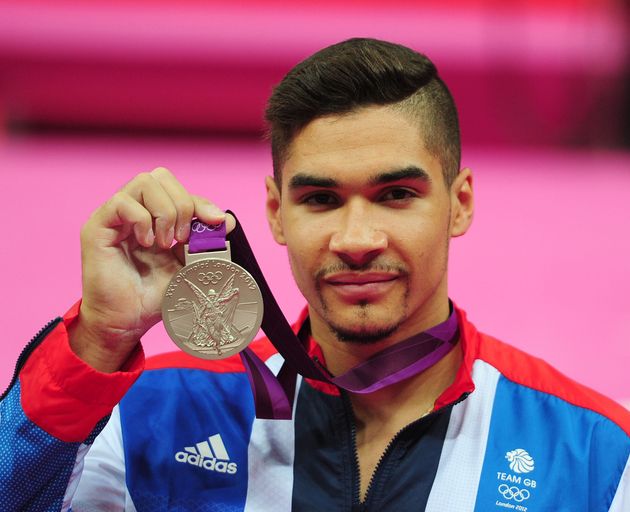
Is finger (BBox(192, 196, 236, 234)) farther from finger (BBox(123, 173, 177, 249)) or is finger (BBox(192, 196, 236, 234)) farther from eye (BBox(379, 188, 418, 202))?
eye (BBox(379, 188, 418, 202))

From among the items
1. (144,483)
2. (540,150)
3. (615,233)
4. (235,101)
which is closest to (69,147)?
(235,101)

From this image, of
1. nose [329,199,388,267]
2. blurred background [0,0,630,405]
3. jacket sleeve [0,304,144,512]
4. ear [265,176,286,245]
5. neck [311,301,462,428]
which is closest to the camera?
jacket sleeve [0,304,144,512]

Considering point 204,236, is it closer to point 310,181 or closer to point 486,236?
point 310,181

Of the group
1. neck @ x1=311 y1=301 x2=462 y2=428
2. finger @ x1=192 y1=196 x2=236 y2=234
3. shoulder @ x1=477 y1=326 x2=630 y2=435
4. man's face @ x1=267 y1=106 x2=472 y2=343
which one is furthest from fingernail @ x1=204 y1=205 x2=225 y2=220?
shoulder @ x1=477 y1=326 x2=630 y2=435

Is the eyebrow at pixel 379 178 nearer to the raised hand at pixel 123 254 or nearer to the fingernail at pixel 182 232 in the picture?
the raised hand at pixel 123 254

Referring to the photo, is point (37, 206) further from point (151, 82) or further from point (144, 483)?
point (144, 483)

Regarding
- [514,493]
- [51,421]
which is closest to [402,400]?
[514,493]

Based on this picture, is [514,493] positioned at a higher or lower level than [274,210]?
lower

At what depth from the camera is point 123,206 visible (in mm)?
2627

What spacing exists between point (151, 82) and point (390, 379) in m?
5.84

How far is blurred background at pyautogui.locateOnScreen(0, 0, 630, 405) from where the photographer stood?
276 inches

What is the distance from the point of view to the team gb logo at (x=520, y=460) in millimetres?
2797

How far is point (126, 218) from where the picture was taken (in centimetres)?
263

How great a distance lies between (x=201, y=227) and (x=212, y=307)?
0.21 metres
